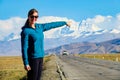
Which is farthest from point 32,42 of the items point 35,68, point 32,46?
point 35,68

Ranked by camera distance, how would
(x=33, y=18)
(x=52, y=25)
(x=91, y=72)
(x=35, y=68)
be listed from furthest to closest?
(x=91, y=72)
(x=52, y=25)
(x=35, y=68)
(x=33, y=18)

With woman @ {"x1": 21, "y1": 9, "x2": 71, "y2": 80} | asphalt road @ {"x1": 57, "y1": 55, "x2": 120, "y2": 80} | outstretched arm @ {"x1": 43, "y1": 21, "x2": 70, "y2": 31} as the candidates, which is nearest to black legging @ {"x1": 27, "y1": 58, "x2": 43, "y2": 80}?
woman @ {"x1": 21, "y1": 9, "x2": 71, "y2": 80}

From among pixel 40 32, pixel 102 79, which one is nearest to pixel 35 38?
pixel 40 32

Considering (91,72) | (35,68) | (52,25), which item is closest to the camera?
(35,68)

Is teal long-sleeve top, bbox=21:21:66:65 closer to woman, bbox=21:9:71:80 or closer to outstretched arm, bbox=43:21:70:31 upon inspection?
woman, bbox=21:9:71:80

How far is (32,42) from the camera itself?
31.2 ft

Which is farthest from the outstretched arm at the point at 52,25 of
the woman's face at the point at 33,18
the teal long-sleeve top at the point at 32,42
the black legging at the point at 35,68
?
the black legging at the point at 35,68

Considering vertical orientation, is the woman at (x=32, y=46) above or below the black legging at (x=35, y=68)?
above

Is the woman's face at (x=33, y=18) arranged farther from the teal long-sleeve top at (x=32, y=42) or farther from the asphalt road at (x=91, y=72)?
the asphalt road at (x=91, y=72)

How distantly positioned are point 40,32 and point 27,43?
0.38 m

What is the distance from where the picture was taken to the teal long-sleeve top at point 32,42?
9391 millimetres

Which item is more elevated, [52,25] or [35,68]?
[52,25]

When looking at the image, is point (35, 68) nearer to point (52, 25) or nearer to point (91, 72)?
point (52, 25)

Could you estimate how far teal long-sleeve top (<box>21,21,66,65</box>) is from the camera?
939 centimetres
